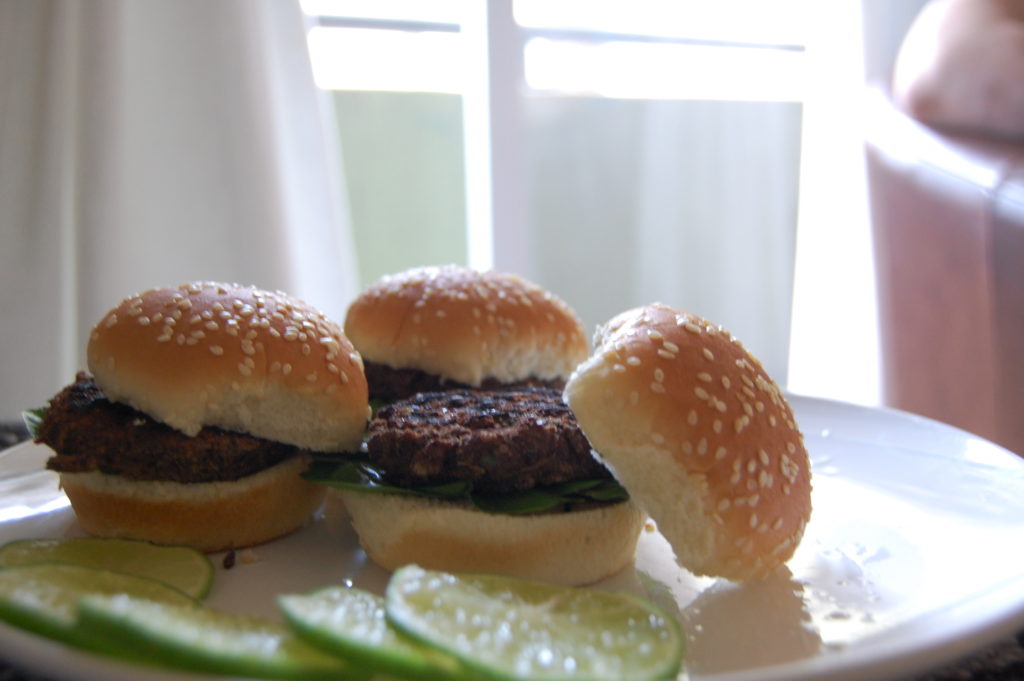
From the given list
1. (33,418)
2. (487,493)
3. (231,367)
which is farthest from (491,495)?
(33,418)

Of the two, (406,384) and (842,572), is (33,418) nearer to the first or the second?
(406,384)

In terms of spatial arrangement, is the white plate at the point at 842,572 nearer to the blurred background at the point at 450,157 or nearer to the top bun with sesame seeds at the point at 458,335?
the top bun with sesame seeds at the point at 458,335

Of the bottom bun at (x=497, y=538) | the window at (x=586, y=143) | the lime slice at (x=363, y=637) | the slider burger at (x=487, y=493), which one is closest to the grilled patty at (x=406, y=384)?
the slider burger at (x=487, y=493)

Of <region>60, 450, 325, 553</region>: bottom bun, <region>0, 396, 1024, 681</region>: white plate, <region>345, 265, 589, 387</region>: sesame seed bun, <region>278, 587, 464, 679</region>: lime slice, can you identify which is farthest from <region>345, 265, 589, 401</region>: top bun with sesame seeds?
<region>278, 587, 464, 679</region>: lime slice

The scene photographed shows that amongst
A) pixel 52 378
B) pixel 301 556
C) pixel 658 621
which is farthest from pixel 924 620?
pixel 52 378

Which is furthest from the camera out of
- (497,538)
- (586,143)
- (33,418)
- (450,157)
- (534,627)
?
(586,143)

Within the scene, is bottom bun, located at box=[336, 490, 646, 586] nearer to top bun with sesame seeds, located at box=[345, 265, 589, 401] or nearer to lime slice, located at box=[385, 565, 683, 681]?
lime slice, located at box=[385, 565, 683, 681]
